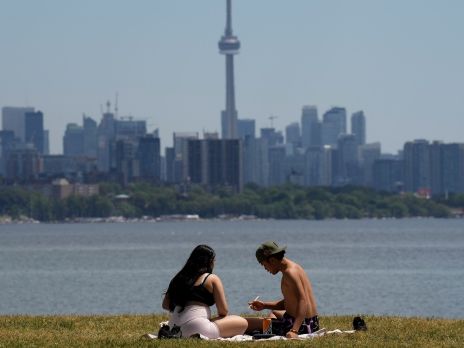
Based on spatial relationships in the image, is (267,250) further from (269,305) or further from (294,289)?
(269,305)

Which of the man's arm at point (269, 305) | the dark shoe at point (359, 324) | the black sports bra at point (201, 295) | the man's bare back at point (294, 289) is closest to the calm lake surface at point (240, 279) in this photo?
the dark shoe at point (359, 324)

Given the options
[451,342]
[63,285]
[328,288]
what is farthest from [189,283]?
[63,285]

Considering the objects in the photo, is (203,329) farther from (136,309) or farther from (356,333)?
(136,309)

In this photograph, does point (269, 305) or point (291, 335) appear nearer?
point (291, 335)

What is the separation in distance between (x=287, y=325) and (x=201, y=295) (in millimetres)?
1164

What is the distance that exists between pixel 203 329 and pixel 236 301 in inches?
1150

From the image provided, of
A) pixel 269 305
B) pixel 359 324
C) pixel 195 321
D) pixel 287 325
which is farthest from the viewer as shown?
pixel 359 324

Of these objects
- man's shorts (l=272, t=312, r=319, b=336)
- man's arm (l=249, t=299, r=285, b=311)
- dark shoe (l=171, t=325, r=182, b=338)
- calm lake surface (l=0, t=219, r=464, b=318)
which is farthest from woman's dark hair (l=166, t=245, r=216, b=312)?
calm lake surface (l=0, t=219, r=464, b=318)

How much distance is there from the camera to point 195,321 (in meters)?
18.7

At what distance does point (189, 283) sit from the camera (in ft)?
61.4

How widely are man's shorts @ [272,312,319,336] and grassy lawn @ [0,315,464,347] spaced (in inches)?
10.4

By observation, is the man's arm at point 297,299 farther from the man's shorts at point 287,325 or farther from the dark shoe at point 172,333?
the dark shoe at point 172,333

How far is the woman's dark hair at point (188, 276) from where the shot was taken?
18.5m

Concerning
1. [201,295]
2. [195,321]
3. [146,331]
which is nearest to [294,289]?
[201,295]
